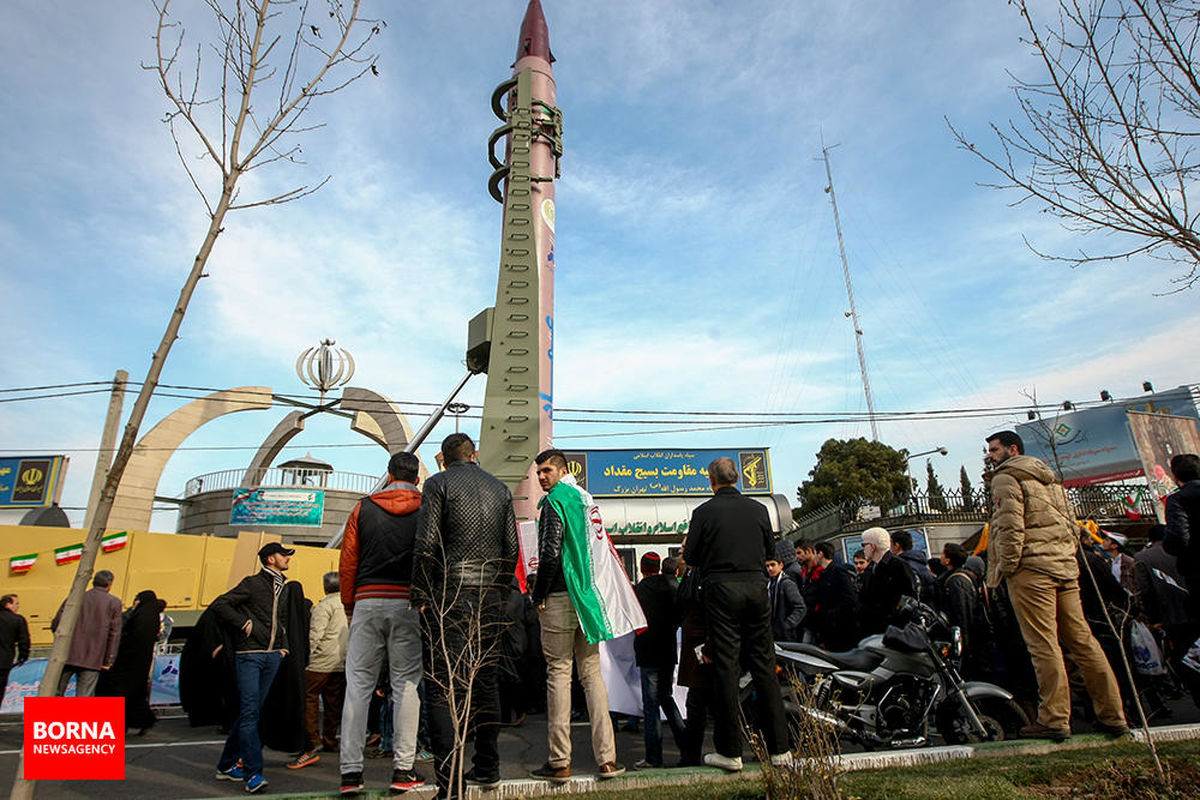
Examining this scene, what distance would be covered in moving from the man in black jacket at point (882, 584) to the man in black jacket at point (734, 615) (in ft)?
6.07

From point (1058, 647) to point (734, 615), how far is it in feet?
6.95

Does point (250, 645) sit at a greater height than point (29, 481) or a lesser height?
Result: lesser

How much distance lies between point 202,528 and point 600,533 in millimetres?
32987

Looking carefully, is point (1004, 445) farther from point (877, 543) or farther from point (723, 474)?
point (723, 474)

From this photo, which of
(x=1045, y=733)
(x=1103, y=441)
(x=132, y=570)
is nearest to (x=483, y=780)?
(x=1045, y=733)

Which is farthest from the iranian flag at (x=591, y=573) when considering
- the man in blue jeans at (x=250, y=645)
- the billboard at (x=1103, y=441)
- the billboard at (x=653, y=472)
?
the billboard at (x=1103, y=441)

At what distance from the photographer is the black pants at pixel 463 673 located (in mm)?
3676

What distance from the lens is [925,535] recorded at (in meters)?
21.1

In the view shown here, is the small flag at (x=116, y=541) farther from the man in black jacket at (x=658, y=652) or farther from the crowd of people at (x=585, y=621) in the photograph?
the man in black jacket at (x=658, y=652)

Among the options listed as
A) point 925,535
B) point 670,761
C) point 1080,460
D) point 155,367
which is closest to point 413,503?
point 155,367

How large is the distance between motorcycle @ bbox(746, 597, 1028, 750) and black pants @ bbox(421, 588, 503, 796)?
7.06 feet

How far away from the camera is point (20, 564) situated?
1203 centimetres

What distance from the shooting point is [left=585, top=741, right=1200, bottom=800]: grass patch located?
3.18 metres

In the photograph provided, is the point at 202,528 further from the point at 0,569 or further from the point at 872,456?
the point at 872,456
